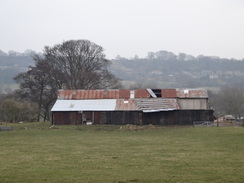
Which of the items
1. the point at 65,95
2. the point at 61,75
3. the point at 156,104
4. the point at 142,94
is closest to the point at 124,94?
the point at 142,94

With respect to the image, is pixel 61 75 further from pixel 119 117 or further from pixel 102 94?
pixel 119 117

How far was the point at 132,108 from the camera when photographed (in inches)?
1967

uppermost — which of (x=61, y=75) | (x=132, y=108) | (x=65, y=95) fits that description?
(x=61, y=75)

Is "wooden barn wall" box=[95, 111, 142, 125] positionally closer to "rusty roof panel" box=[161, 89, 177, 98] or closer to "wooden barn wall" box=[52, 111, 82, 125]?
"wooden barn wall" box=[52, 111, 82, 125]

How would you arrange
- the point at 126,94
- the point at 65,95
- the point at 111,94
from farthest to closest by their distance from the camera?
the point at 65,95
the point at 111,94
the point at 126,94

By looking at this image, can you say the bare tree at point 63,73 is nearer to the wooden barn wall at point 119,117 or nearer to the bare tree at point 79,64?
the bare tree at point 79,64

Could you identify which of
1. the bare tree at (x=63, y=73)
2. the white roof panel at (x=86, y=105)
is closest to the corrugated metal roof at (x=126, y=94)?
the white roof panel at (x=86, y=105)

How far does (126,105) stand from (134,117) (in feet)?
7.34

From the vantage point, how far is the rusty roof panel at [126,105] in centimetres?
4991

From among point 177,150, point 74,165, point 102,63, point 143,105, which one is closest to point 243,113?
point 102,63

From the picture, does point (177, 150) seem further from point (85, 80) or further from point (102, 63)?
point (102, 63)

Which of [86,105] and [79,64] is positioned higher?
[79,64]

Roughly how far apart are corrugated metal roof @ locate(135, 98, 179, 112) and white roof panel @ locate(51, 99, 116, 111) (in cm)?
398

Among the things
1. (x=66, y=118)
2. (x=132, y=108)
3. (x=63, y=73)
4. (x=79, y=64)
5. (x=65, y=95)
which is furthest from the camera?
(x=79, y=64)
